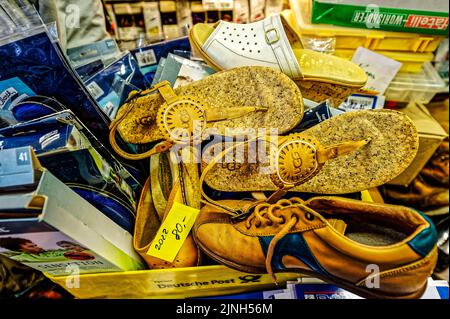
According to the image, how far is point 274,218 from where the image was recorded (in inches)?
26.8

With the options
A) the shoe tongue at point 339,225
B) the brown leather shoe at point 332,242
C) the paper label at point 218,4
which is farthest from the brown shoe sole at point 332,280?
the paper label at point 218,4

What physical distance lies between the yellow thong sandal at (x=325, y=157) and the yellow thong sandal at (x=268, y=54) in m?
0.16

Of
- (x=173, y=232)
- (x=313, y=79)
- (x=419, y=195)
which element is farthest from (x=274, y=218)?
(x=419, y=195)

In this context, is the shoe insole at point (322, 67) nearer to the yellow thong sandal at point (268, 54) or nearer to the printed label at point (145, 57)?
the yellow thong sandal at point (268, 54)

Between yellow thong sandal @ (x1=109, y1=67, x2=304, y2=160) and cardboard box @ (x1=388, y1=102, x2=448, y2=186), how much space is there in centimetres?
55

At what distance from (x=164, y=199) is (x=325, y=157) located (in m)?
0.38

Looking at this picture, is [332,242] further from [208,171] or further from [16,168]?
[16,168]

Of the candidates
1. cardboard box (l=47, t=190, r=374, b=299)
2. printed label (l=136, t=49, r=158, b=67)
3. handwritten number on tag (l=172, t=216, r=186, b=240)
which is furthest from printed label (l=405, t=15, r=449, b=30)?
handwritten number on tag (l=172, t=216, r=186, b=240)

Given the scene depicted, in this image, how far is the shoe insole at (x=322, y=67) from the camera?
33.2 inches

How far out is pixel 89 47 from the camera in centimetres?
98

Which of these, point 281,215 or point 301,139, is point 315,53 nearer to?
point 301,139
